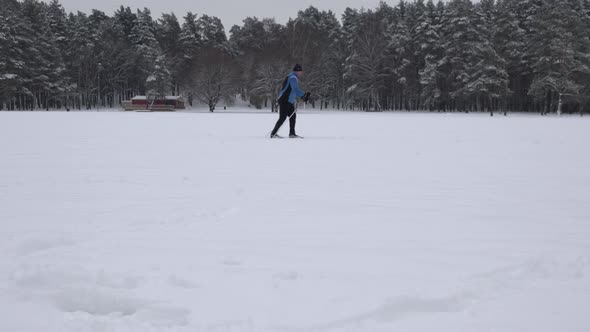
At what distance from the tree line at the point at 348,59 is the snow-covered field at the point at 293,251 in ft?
159

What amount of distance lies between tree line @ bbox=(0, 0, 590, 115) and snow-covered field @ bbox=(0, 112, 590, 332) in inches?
1909

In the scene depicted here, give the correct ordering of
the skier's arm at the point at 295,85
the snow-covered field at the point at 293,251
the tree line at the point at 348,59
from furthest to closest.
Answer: the tree line at the point at 348,59
the skier's arm at the point at 295,85
the snow-covered field at the point at 293,251

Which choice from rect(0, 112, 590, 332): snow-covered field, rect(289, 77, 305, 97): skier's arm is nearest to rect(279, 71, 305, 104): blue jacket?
rect(289, 77, 305, 97): skier's arm

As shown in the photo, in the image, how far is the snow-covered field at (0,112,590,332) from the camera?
96.6 inches

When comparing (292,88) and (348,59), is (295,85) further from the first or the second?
(348,59)

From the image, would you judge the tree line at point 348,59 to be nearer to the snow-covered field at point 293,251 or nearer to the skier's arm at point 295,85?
the skier's arm at point 295,85

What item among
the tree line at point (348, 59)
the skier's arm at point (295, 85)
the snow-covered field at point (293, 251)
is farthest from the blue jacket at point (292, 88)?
the tree line at point (348, 59)

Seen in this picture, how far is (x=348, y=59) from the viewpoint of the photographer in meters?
66.9

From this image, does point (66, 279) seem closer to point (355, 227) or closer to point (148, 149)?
point (355, 227)

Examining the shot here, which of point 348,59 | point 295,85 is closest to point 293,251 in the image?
point 295,85

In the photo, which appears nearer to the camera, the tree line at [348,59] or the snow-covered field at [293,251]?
the snow-covered field at [293,251]

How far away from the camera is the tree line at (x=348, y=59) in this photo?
2000 inches

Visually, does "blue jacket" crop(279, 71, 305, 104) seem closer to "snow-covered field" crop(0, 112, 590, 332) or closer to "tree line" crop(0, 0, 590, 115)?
"snow-covered field" crop(0, 112, 590, 332)

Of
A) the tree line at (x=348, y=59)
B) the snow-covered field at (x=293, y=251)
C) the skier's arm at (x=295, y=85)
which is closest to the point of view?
the snow-covered field at (x=293, y=251)
